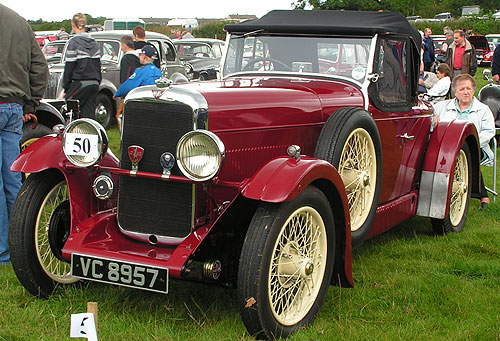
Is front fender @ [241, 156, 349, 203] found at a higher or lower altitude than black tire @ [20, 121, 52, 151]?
higher

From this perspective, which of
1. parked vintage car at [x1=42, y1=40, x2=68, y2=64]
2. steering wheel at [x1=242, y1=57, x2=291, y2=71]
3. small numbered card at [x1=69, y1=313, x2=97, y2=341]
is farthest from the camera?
parked vintage car at [x1=42, y1=40, x2=68, y2=64]

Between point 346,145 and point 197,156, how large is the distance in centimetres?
126

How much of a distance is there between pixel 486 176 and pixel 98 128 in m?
5.88

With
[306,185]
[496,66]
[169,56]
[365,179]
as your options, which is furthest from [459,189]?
[169,56]

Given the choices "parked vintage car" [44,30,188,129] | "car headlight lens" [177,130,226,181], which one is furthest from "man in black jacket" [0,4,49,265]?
"parked vintage car" [44,30,188,129]

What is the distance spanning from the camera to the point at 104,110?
467 inches

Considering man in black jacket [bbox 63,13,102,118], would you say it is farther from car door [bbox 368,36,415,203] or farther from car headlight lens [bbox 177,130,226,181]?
car headlight lens [bbox 177,130,226,181]

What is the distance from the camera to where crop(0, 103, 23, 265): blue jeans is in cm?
460

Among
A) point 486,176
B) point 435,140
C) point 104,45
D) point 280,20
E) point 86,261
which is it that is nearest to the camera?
point 86,261

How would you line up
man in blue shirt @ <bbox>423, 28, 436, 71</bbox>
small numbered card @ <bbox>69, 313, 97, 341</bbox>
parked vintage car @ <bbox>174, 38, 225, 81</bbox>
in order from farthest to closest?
1. parked vintage car @ <bbox>174, 38, 225, 81</bbox>
2. man in blue shirt @ <bbox>423, 28, 436, 71</bbox>
3. small numbered card @ <bbox>69, 313, 97, 341</bbox>

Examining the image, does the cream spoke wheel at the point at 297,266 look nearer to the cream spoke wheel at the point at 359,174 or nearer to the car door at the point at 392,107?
the cream spoke wheel at the point at 359,174

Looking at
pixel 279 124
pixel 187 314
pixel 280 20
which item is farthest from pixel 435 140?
pixel 187 314

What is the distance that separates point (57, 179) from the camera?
3.93m

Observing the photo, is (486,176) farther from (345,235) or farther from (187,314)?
(187,314)
